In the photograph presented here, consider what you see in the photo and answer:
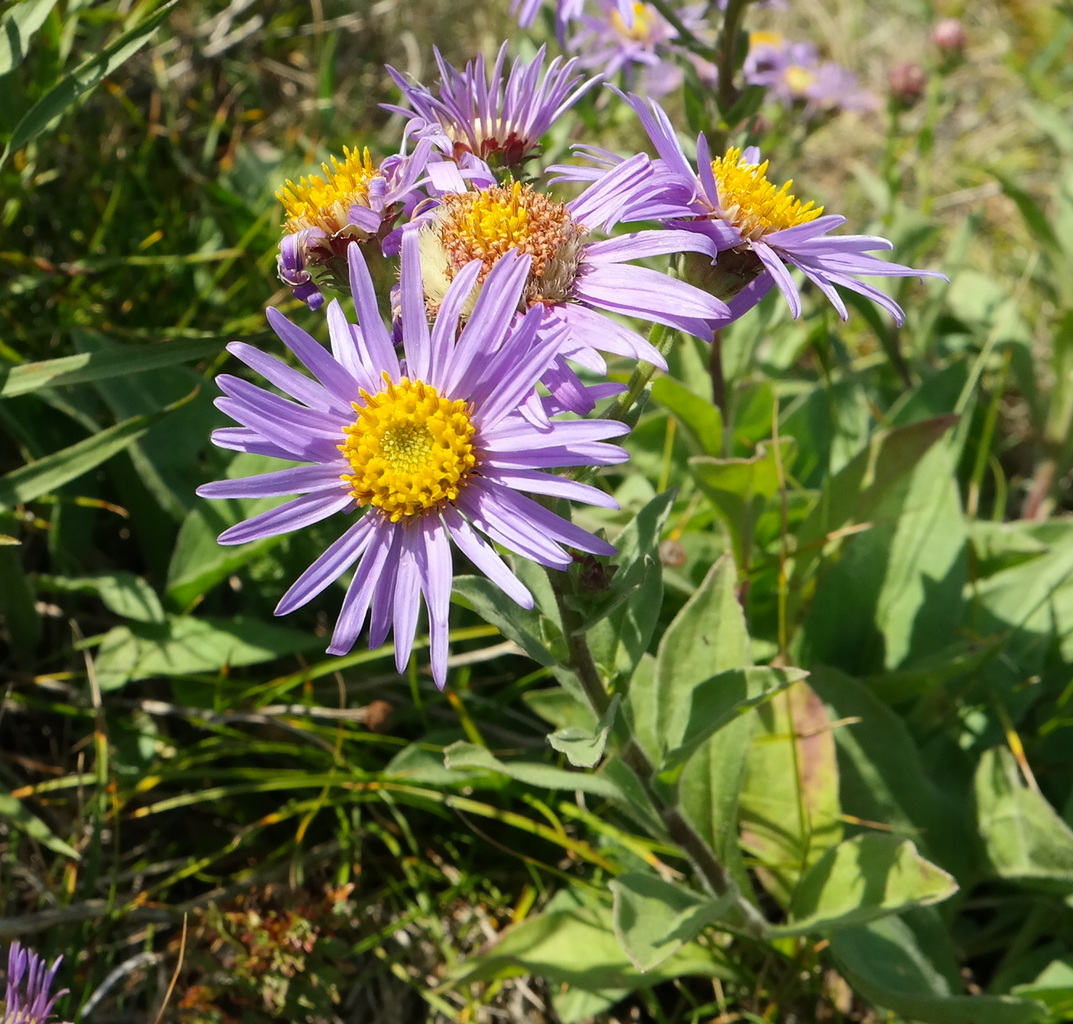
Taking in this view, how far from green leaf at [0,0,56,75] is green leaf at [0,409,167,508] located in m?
1.16

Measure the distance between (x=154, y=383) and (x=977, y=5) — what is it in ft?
22.0

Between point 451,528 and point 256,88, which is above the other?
point 256,88

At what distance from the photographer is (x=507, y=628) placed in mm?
2295

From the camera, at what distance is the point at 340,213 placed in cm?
239

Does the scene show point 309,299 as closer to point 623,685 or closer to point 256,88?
point 623,685

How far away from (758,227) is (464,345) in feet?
2.63

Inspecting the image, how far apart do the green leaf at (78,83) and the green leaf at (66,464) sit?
0.89 metres

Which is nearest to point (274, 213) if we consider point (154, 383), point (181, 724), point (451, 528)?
point (154, 383)

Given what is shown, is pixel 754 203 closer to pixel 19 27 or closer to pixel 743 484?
pixel 743 484

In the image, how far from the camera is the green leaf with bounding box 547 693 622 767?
220cm

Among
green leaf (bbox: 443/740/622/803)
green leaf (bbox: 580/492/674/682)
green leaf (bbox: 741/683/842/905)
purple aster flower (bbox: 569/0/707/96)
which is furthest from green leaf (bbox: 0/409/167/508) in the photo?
purple aster flower (bbox: 569/0/707/96)

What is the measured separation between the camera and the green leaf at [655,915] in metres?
2.61

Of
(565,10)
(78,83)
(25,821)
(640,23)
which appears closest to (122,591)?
(25,821)

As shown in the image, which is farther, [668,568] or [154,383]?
[154,383]
